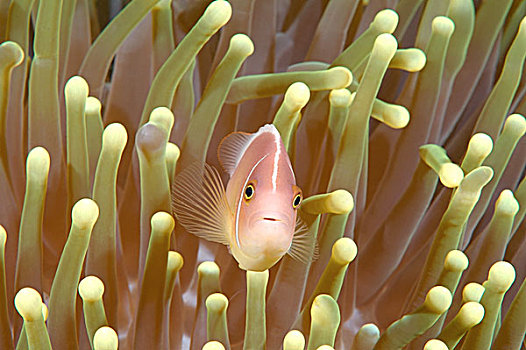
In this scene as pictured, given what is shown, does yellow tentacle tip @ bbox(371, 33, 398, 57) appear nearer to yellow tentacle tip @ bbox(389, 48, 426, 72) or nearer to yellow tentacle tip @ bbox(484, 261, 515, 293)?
yellow tentacle tip @ bbox(389, 48, 426, 72)

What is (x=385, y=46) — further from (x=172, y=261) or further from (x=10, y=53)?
(x=10, y=53)

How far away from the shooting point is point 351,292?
A: 0.97 meters

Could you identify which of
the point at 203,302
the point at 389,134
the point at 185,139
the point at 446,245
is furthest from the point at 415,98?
the point at 203,302

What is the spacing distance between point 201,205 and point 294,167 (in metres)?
0.27

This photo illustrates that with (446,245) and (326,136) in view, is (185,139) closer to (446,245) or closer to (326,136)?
(326,136)

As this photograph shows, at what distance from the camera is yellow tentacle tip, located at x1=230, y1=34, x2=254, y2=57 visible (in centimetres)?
90

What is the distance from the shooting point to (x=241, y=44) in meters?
0.90

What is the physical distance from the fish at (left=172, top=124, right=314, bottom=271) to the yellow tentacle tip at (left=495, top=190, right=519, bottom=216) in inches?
11.0

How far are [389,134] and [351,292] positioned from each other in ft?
0.93

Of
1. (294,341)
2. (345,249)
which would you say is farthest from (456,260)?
(294,341)

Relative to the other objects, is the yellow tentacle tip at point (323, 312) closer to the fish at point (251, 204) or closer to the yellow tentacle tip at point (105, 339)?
the fish at point (251, 204)

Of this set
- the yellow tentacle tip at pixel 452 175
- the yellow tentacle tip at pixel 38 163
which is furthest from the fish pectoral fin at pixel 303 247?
the yellow tentacle tip at pixel 38 163

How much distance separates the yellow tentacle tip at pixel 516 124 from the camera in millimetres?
919

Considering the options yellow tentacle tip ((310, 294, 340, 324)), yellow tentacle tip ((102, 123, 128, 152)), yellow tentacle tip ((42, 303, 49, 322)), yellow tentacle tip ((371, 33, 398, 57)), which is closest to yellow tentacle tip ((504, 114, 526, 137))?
yellow tentacle tip ((371, 33, 398, 57))
